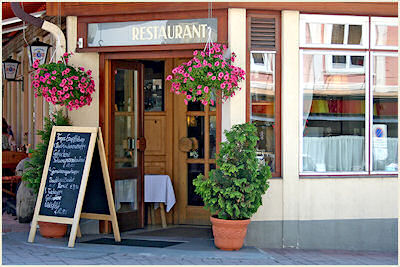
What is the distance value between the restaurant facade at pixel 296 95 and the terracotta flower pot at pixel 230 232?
434mm

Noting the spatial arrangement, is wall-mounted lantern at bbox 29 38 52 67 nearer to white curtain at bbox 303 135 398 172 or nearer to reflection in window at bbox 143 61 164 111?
reflection in window at bbox 143 61 164 111

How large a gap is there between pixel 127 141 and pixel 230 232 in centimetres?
217

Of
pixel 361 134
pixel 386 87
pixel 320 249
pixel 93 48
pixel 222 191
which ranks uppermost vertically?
pixel 93 48

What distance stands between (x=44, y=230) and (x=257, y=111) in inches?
121

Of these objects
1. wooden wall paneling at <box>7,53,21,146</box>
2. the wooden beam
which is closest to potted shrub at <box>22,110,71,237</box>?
the wooden beam

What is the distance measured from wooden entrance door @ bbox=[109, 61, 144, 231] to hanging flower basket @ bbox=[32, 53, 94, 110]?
0.58 m

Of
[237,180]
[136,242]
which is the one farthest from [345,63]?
[136,242]

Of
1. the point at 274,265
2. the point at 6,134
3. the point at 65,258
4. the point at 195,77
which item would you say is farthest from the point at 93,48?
the point at 6,134

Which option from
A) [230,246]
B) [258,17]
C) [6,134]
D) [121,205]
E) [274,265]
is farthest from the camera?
[6,134]

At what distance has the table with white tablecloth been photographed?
8.38m

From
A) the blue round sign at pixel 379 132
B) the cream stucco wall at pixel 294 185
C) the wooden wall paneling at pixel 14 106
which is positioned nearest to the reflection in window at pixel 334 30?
the cream stucco wall at pixel 294 185

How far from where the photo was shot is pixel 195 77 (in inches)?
254

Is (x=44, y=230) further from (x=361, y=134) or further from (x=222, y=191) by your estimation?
(x=361, y=134)

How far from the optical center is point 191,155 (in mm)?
8531
